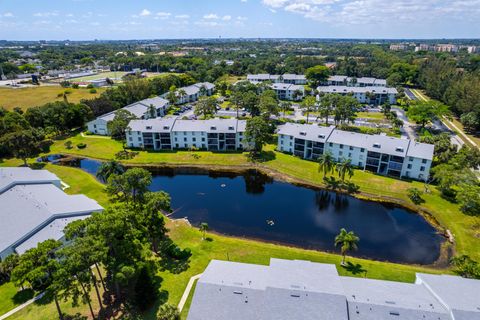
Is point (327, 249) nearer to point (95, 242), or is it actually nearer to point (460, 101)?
point (95, 242)

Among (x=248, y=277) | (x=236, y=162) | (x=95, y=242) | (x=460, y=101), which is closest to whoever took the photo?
(x=95, y=242)

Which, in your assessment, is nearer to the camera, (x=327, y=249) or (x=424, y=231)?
(x=327, y=249)

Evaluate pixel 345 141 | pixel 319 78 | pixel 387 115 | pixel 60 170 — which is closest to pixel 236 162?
pixel 345 141

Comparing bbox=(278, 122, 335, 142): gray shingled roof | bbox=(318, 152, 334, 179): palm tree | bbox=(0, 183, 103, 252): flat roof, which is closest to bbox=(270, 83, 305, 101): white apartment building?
bbox=(278, 122, 335, 142): gray shingled roof

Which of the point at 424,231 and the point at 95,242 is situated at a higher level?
the point at 95,242

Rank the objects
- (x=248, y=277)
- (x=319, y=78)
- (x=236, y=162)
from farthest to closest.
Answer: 1. (x=319, y=78)
2. (x=236, y=162)
3. (x=248, y=277)

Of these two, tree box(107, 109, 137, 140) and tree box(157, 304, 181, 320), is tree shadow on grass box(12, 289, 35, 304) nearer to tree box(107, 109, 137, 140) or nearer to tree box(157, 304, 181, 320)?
tree box(157, 304, 181, 320)

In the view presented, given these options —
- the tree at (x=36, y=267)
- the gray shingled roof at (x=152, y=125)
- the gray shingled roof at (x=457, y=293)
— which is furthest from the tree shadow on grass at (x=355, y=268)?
the gray shingled roof at (x=152, y=125)
